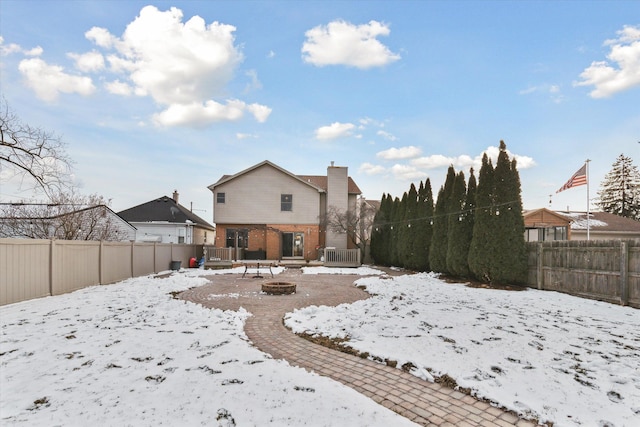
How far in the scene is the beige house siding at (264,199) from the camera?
24.3m

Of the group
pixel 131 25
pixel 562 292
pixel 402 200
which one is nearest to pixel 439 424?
pixel 562 292

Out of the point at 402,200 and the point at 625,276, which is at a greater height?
the point at 402,200

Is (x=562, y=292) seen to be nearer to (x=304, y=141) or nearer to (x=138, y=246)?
(x=304, y=141)

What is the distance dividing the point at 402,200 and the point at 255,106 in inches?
436

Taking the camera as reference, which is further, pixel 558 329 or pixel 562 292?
pixel 562 292

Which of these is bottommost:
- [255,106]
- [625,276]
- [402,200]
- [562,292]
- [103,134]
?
[562,292]

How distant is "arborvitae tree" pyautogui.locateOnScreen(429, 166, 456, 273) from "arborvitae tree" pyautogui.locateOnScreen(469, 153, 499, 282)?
9.02 feet

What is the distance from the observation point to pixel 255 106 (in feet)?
51.9

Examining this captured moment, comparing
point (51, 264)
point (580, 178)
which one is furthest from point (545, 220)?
point (51, 264)

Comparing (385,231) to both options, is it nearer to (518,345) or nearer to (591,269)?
(591,269)

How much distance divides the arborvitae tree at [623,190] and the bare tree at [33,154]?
52524 millimetres

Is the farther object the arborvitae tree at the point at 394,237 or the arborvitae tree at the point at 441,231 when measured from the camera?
the arborvitae tree at the point at 394,237

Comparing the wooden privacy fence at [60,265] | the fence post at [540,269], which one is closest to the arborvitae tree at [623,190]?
the fence post at [540,269]

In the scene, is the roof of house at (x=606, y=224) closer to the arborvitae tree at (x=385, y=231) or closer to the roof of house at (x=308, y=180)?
the arborvitae tree at (x=385, y=231)
